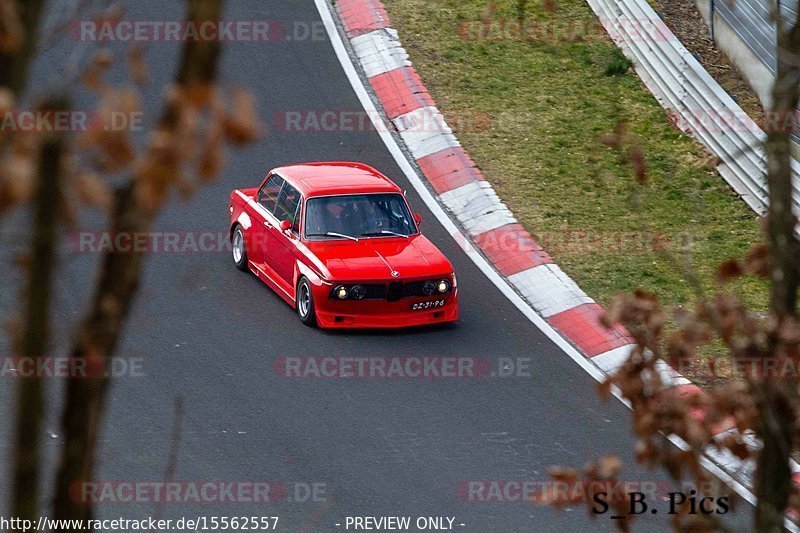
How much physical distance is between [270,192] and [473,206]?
2307 millimetres

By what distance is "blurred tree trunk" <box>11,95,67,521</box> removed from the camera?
2354 millimetres

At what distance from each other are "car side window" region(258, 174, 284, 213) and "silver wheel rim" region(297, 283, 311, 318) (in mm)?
1327

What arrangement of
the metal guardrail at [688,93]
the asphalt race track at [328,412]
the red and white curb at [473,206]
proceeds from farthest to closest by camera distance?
the metal guardrail at [688,93] < the red and white curb at [473,206] < the asphalt race track at [328,412]

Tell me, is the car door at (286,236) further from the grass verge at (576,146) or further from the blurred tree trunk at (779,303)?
the blurred tree trunk at (779,303)

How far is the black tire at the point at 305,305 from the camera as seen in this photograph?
35.6 feet

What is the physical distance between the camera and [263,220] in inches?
470

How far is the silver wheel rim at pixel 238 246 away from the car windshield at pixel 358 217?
1131 mm

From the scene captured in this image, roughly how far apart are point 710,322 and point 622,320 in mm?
265

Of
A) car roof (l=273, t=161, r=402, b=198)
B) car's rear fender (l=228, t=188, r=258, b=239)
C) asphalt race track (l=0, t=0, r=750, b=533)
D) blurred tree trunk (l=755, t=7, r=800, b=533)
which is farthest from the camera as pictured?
car's rear fender (l=228, t=188, r=258, b=239)

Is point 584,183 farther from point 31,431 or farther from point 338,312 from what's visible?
point 31,431

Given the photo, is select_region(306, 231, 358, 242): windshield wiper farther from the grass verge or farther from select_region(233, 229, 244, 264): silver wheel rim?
the grass verge

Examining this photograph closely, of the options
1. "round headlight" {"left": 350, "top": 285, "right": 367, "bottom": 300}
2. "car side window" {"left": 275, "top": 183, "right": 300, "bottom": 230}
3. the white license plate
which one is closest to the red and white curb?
the white license plate

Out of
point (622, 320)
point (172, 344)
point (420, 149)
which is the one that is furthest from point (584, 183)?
point (622, 320)

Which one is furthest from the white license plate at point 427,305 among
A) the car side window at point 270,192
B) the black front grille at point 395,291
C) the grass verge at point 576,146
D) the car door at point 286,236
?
the car side window at point 270,192
